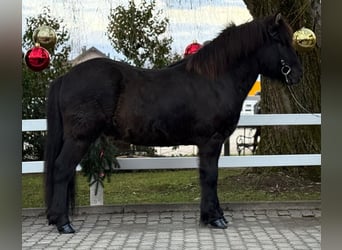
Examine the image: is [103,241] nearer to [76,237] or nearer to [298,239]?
[76,237]

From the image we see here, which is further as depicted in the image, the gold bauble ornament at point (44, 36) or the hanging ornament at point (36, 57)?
the gold bauble ornament at point (44, 36)

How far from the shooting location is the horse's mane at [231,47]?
4.91 meters

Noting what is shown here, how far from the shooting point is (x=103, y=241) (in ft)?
14.5

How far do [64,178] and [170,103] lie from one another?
127 centimetres

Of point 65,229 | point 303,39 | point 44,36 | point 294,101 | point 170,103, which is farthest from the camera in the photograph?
point 294,101

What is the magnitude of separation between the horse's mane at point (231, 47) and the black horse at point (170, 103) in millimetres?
10

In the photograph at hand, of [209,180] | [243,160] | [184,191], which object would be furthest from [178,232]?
[184,191]

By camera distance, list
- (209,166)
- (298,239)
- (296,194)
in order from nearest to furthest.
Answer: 1. (298,239)
2. (209,166)
3. (296,194)

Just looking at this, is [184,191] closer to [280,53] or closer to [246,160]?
[246,160]

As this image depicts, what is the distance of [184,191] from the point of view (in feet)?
24.3

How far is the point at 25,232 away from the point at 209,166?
1.94 meters

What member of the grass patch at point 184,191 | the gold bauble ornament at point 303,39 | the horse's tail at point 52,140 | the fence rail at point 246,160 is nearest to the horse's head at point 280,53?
the gold bauble ornament at point 303,39

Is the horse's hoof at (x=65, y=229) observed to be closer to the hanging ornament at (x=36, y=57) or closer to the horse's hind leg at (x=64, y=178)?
the horse's hind leg at (x=64, y=178)

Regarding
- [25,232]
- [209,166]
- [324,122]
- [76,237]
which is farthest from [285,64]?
[324,122]
